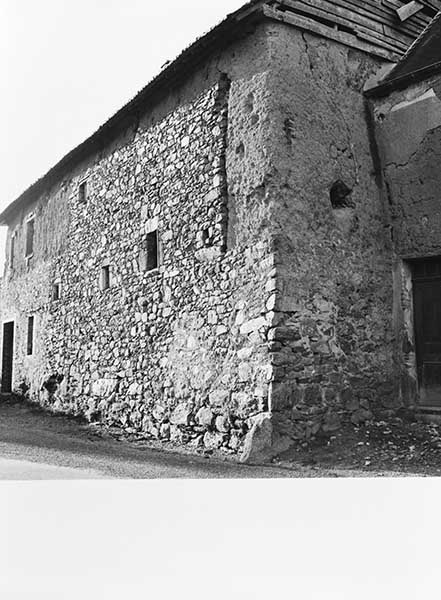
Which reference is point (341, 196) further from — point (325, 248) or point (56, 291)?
point (56, 291)

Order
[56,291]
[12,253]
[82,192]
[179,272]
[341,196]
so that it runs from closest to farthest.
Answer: [341,196] < [179,272] < [82,192] < [56,291] < [12,253]

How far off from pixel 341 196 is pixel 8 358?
17.8 ft

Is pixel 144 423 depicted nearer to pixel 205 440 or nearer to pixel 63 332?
pixel 205 440

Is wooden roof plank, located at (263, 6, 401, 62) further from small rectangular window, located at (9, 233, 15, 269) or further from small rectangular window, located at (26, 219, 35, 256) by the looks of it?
small rectangular window, located at (9, 233, 15, 269)

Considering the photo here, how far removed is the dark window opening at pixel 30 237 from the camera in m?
8.80

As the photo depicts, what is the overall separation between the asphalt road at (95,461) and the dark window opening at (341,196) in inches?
84.6

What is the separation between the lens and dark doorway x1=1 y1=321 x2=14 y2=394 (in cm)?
865

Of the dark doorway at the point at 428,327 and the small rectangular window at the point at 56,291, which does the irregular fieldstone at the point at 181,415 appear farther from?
the small rectangular window at the point at 56,291

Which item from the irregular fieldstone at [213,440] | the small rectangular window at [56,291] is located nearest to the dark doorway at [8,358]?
the small rectangular window at [56,291]

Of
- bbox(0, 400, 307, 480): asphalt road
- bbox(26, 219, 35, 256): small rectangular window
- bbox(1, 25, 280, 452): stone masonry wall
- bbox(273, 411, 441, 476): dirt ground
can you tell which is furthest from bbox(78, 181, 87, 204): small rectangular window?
bbox(273, 411, 441, 476): dirt ground

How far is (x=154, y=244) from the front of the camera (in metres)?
6.14

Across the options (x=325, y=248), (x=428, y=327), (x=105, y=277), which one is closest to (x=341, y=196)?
(x=325, y=248)

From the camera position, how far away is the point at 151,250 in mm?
6168

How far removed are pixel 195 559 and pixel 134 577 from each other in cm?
32
